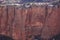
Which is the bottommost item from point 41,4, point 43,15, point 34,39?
point 34,39

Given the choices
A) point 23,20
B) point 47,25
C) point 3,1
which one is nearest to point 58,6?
point 47,25

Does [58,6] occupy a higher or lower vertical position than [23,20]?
higher

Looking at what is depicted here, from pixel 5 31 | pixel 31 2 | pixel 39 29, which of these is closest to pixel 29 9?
pixel 31 2

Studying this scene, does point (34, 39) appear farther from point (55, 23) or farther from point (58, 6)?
point (58, 6)

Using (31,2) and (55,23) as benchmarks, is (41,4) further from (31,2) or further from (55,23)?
(55,23)

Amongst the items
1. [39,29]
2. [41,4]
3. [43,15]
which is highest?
[41,4]
